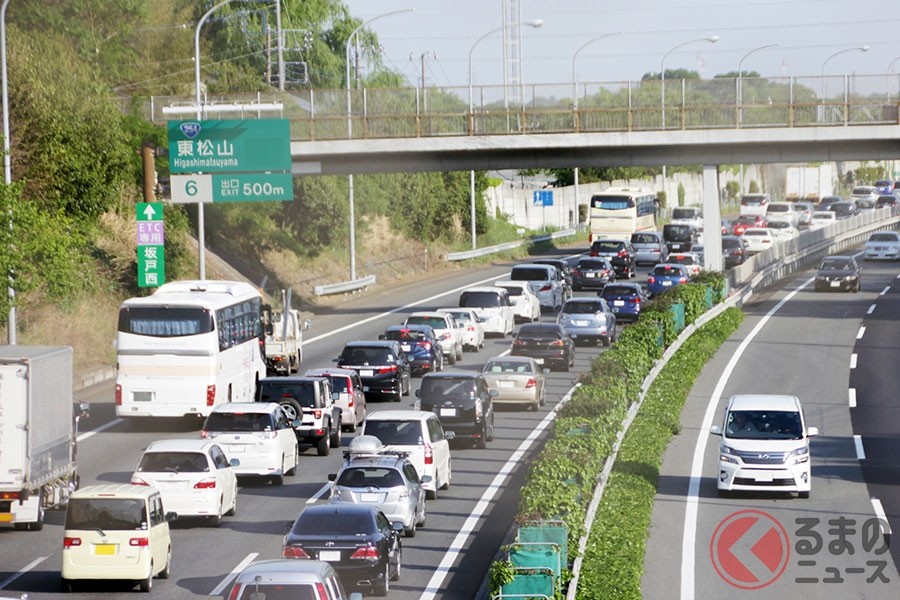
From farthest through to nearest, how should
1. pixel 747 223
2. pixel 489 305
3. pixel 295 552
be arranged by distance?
pixel 747 223 < pixel 489 305 < pixel 295 552

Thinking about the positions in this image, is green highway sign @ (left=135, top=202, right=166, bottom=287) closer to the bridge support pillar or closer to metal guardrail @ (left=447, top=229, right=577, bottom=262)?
the bridge support pillar

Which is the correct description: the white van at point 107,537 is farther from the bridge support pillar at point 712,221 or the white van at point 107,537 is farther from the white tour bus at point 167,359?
the bridge support pillar at point 712,221

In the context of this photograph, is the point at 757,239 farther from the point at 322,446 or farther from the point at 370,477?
the point at 370,477

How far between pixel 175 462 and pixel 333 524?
5.31 meters

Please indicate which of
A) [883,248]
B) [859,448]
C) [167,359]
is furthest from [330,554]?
[883,248]

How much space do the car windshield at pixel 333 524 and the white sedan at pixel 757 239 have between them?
67731 mm

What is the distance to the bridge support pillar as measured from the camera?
61.5m

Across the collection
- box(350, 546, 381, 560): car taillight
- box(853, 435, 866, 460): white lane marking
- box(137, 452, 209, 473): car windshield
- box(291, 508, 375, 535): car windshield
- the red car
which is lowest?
→ box(853, 435, 866, 460): white lane marking

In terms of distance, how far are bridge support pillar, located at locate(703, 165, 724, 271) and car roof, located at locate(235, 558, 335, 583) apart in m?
46.2

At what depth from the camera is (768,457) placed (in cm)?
2942

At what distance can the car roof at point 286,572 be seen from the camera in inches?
646

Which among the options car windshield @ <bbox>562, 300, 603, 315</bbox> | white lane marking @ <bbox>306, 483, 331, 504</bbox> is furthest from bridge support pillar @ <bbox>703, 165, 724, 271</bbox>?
white lane marking @ <bbox>306, 483, 331, 504</bbox>

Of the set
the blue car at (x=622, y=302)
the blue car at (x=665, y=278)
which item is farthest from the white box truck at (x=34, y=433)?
the blue car at (x=665, y=278)

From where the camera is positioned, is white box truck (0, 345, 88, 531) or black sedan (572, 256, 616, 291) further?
black sedan (572, 256, 616, 291)
